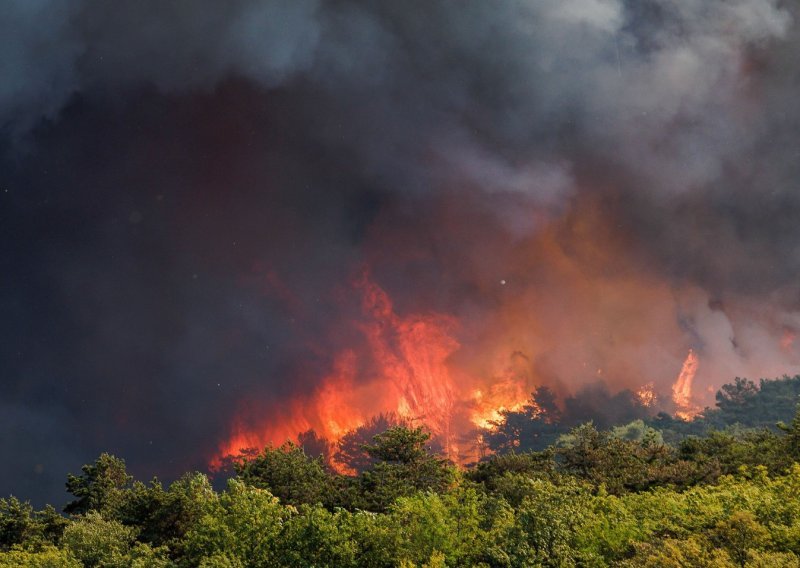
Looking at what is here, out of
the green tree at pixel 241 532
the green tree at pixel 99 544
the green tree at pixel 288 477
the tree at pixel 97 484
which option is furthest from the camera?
the tree at pixel 97 484

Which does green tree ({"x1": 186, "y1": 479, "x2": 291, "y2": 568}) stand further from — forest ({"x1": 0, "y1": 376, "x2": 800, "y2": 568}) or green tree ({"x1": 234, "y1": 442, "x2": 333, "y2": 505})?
green tree ({"x1": 234, "y1": 442, "x2": 333, "y2": 505})

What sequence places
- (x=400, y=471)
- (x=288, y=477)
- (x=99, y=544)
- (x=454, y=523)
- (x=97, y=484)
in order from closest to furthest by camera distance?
(x=454, y=523) < (x=99, y=544) < (x=400, y=471) < (x=288, y=477) < (x=97, y=484)

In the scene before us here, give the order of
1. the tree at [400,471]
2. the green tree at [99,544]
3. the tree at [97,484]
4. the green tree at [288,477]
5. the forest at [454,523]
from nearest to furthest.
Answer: the forest at [454,523] → the green tree at [99,544] → the tree at [400,471] → the green tree at [288,477] → the tree at [97,484]

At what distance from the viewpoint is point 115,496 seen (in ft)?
364

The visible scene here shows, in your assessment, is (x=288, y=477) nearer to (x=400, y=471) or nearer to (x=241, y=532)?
(x=400, y=471)

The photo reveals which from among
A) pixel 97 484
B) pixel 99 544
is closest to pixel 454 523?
pixel 99 544

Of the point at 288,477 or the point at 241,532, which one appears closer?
the point at 241,532

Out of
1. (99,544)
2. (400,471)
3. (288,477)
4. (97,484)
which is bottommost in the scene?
(99,544)

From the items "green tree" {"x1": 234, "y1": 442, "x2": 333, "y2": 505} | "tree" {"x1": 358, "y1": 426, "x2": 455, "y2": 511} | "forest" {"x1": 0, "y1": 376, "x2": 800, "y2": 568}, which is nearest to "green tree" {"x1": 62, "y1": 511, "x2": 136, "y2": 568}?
"forest" {"x1": 0, "y1": 376, "x2": 800, "y2": 568}

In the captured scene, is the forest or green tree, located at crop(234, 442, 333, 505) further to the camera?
green tree, located at crop(234, 442, 333, 505)

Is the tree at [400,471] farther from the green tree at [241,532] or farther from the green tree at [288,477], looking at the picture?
the green tree at [241,532]

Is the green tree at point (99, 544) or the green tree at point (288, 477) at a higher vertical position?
the green tree at point (288, 477)

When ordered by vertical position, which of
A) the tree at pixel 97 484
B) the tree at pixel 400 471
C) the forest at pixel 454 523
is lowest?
the forest at pixel 454 523

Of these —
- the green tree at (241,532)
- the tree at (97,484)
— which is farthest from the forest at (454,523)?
the tree at (97,484)
